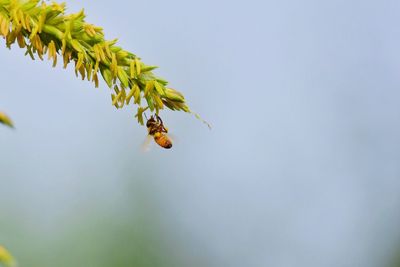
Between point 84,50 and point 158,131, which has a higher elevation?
point 158,131

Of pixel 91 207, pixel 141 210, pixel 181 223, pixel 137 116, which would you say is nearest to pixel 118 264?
pixel 141 210

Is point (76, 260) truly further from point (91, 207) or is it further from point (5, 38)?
point (5, 38)

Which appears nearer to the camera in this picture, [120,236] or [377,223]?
[120,236]

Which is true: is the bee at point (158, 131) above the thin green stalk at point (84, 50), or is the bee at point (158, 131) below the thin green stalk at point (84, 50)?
above

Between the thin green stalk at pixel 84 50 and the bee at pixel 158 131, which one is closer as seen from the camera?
the thin green stalk at pixel 84 50

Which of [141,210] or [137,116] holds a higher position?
[141,210]

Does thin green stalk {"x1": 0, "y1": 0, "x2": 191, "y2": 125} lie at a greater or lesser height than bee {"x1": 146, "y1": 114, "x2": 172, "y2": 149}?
lesser

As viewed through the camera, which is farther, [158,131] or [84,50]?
[158,131]

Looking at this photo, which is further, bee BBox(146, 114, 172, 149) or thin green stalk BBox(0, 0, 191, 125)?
bee BBox(146, 114, 172, 149)
